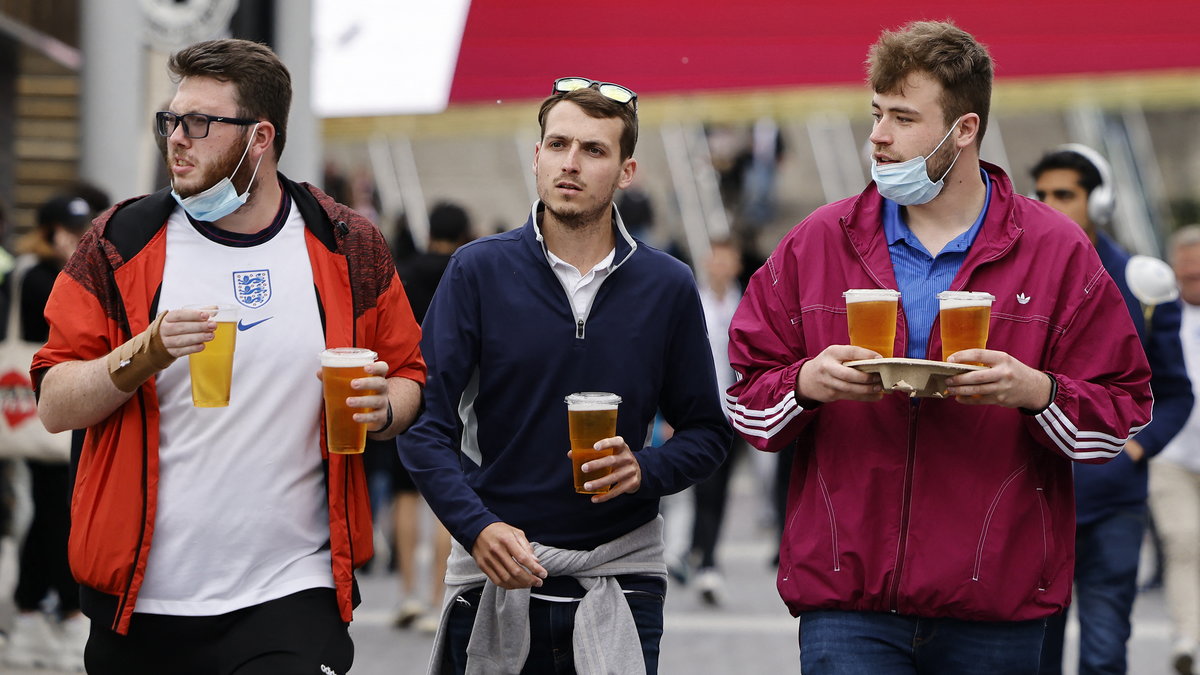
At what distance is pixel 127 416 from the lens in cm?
377

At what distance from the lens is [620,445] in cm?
389

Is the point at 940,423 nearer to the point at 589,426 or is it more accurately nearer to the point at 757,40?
the point at 589,426

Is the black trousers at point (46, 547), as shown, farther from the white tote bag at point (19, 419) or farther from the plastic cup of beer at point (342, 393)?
the plastic cup of beer at point (342, 393)

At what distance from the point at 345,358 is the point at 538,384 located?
0.67 meters

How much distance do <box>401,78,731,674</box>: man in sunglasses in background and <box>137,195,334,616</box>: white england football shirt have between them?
0.35 meters

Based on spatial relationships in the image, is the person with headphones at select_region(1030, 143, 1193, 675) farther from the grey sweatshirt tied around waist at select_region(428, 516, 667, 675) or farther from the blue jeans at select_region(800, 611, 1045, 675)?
the grey sweatshirt tied around waist at select_region(428, 516, 667, 675)

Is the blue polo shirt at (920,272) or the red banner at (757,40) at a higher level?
the red banner at (757,40)

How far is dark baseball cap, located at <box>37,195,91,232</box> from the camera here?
772cm

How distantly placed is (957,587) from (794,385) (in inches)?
23.4

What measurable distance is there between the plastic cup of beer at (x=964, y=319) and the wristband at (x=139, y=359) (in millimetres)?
1680

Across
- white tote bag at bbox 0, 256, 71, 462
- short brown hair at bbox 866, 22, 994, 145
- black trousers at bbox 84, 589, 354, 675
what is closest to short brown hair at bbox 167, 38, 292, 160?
black trousers at bbox 84, 589, 354, 675

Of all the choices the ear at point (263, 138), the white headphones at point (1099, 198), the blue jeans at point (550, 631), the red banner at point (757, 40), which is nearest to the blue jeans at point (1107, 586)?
the white headphones at point (1099, 198)

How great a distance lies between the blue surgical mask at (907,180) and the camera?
155 inches

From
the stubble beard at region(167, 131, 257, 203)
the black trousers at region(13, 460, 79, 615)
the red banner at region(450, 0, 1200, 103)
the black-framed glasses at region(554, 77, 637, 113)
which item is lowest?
the black trousers at region(13, 460, 79, 615)
